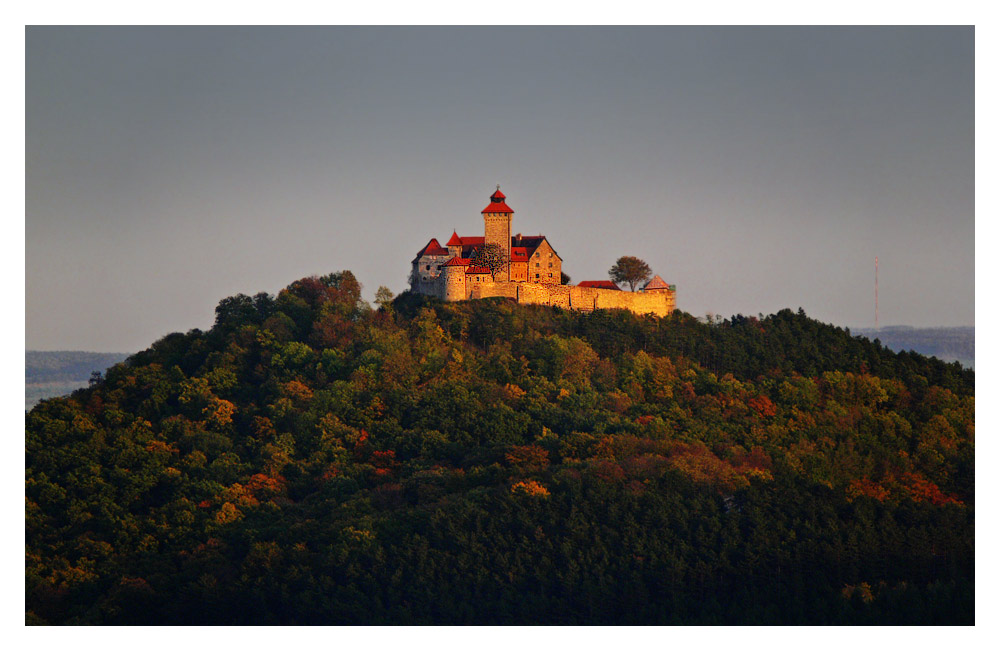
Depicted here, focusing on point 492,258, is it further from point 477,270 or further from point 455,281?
point 455,281

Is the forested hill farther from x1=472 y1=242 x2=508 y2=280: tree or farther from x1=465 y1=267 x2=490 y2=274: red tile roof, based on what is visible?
x1=472 y1=242 x2=508 y2=280: tree

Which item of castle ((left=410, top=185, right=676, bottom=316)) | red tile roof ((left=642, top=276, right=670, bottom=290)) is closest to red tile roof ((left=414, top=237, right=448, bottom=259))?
castle ((left=410, top=185, right=676, bottom=316))

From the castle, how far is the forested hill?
643mm

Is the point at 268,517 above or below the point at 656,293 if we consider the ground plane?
below

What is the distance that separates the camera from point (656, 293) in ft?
161

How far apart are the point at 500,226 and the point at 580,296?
351 centimetres

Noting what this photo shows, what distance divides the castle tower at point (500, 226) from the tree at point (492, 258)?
96 mm

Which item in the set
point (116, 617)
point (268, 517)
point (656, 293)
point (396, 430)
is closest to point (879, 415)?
point (656, 293)

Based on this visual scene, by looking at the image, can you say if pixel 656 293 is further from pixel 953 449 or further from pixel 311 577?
pixel 311 577

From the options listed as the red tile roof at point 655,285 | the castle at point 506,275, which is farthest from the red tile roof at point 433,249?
the red tile roof at point 655,285

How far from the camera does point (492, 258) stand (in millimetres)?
46656

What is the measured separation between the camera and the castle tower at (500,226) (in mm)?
46750

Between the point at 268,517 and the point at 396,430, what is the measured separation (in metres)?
5.26

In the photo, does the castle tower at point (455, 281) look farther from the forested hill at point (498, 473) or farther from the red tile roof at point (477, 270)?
the forested hill at point (498, 473)
